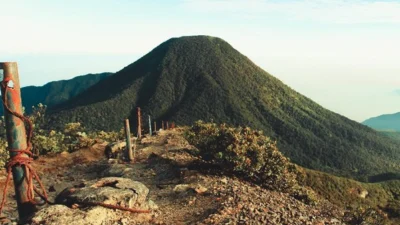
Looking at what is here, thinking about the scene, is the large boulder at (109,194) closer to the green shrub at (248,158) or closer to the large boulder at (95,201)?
the large boulder at (95,201)

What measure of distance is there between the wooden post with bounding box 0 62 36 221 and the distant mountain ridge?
124m

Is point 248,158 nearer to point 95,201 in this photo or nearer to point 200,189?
point 200,189

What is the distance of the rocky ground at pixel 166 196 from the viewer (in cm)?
987

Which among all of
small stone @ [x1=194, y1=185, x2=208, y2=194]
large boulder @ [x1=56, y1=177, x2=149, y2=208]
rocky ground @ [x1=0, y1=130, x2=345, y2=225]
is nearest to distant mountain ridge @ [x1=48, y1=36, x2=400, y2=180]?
rocky ground @ [x1=0, y1=130, x2=345, y2=225]

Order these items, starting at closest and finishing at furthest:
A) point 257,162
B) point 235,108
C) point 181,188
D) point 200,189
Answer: point 200,189 < point 181,188 < point 257,162 < point 235,108

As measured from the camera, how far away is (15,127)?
716 centimetres

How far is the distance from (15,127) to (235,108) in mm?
150163

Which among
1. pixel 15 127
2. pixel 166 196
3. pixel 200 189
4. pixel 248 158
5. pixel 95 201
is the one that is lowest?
pixel 166 196

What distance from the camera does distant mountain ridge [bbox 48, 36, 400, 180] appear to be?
13950 centimetres

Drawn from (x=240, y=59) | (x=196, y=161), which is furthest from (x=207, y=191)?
(x=240, y=59)

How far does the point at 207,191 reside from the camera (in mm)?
14234

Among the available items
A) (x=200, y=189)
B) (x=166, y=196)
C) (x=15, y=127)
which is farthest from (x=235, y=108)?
(x=15, y=127)

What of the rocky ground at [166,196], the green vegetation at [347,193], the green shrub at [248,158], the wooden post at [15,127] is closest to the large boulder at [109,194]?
the rocky ground at [166,196]

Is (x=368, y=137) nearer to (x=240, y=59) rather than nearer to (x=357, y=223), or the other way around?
(x=240, y=59)
